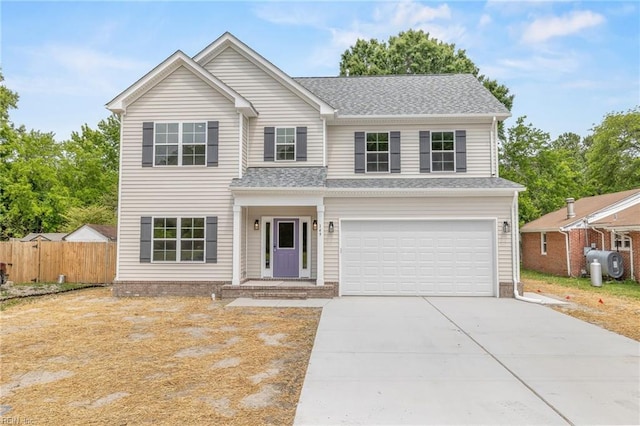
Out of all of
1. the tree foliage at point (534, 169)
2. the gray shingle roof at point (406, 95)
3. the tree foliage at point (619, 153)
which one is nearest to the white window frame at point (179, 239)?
the gray shingle roof at point (406, 95)

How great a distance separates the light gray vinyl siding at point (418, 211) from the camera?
1148 centimetres

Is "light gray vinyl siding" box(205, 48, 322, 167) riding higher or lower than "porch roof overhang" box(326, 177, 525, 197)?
higher

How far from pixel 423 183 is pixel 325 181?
10.3 ft

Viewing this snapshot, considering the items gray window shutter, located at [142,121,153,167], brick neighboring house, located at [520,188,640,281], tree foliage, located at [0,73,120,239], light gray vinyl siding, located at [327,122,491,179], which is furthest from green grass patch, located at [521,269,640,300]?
tree foliage, located at [0,73,120,239]

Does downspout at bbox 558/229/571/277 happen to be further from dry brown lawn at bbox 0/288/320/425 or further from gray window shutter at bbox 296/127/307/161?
dry brown lawn at bbox 0/288/320/425

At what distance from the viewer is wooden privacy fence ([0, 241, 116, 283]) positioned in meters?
14.9

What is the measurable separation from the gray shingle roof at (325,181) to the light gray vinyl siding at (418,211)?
40 centimetres

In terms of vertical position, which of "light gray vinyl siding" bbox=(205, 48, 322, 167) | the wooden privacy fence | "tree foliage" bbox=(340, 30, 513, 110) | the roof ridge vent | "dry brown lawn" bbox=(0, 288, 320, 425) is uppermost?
"tree foliage" bbox=(340, 30, 513, 110)

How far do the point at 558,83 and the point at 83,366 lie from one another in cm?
2064

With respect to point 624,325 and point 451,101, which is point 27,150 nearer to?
point 451,101

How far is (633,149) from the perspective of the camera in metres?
28.4

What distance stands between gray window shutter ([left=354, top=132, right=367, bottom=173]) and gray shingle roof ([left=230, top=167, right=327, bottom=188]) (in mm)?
1230

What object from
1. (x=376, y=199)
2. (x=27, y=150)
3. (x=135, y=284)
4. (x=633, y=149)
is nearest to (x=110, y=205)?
(x=27, y=150)

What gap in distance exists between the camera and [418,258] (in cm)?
1170
